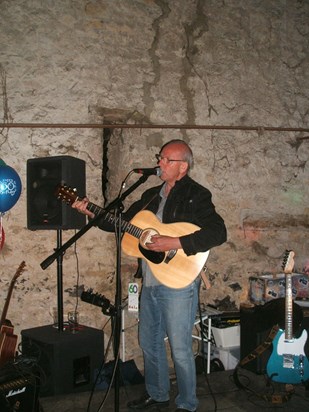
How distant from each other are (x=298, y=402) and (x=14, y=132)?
3.36 metres

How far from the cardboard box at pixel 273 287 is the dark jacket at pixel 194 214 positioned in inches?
62.6

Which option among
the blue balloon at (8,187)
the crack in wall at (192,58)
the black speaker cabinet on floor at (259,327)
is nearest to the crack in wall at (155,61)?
the crack in wall at (192,58)

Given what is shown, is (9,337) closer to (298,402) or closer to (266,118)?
(298,402)

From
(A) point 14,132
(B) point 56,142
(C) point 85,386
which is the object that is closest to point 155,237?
(C) point 85,386

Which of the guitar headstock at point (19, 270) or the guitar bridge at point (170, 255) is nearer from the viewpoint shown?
the guitar bridge at point (170, 255)

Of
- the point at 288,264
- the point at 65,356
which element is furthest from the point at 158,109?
the point at 65,356

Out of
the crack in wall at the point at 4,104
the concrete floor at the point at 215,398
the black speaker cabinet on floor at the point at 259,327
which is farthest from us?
the crack in wall at the point at 4,104

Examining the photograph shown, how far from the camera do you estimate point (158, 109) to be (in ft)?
12.9

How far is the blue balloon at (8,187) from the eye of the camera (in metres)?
3.04

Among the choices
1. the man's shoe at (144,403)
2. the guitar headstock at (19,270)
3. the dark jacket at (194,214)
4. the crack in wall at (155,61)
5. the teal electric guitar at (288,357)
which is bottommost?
the man's shoe at (144,403)

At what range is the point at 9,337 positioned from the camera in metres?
3.02

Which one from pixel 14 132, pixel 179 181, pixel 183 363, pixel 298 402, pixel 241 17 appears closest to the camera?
pixel 183 363

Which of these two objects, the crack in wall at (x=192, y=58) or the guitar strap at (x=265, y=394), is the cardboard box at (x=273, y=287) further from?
the crack in wall at (x=192, y=58)

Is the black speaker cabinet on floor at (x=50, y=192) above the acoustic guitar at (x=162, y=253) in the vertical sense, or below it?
above
